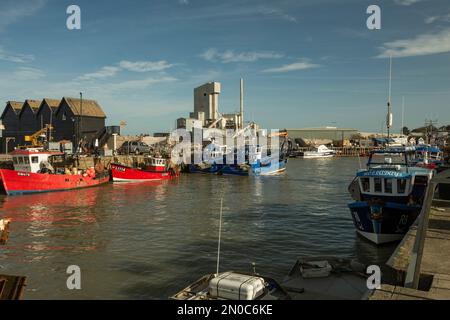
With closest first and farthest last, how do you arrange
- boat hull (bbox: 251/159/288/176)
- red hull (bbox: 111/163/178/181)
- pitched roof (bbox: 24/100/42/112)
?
red hull (bbox: 111/163/178/181), boat hull (bbox: 251/159/288/176), pitched roof (bbox: 24/100/42/112)

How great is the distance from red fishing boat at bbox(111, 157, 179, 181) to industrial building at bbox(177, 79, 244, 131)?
47.1 metres

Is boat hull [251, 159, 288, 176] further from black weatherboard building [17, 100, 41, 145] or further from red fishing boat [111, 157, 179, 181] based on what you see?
black weatherboard building [17, 100, 41, 145]

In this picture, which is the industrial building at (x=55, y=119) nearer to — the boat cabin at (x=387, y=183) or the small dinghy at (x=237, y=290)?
the boat cabin at (x=387, y=183)

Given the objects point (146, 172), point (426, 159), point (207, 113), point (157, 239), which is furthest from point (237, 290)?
point (207, 113)

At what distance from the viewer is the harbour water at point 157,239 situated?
14312mm

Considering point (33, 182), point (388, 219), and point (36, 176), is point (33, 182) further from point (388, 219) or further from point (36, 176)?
point (388, 219)

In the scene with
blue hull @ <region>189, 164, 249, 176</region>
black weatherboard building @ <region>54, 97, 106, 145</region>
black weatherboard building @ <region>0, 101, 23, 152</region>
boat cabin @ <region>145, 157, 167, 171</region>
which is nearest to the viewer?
boat cabin @ <region>145, 157, 167, 171</region>

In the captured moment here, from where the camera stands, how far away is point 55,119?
67312 millimetres

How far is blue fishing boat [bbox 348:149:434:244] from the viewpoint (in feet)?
59.5

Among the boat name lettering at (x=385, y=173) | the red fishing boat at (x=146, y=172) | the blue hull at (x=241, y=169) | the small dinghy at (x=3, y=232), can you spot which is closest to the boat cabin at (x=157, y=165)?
the red fishing boat at (x=146, y=172)

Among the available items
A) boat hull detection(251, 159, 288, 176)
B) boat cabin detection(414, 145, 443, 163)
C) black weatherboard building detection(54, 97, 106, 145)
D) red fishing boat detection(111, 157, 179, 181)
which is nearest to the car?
black weatherboard building detection(54, 97, 106, 145)

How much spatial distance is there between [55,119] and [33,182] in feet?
112

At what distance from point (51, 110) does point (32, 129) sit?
5.94 m
